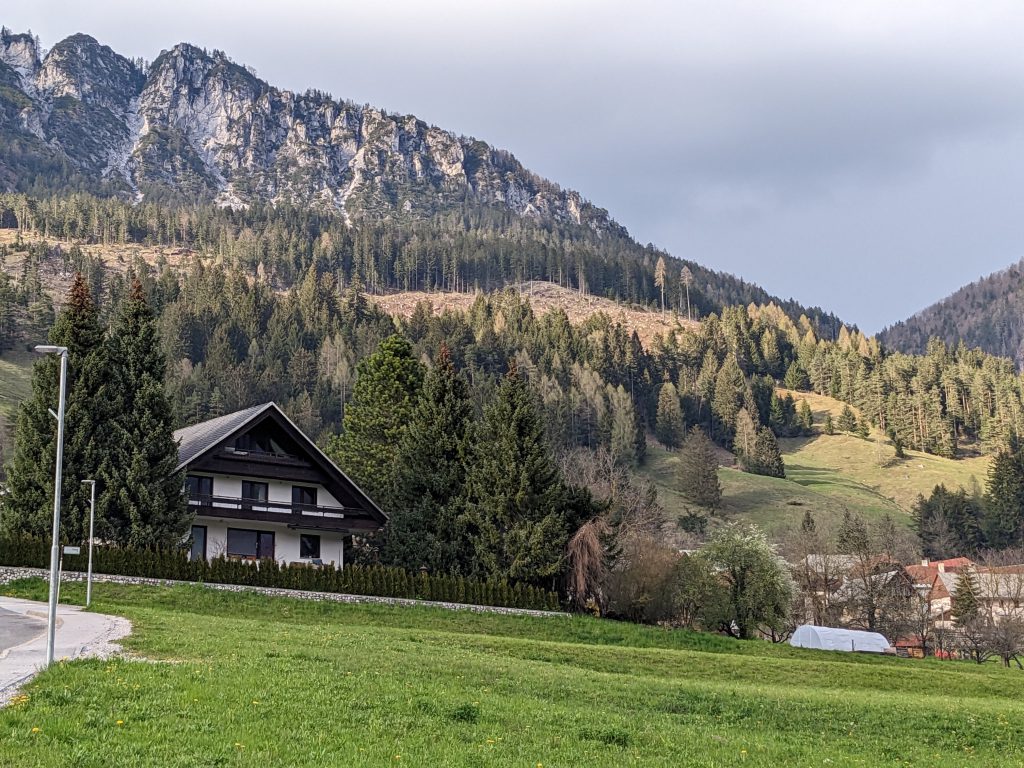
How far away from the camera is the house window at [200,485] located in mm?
54847

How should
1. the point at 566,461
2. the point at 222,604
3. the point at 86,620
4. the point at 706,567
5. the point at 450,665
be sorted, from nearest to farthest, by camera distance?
1. the point at 450,665
2. the point at 86,620
3. the point at 222,604
4. the point at 706,567
5. the point at 566,461

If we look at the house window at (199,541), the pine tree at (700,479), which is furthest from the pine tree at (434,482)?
the pine tree at (700,479)

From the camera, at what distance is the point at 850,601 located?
76.6 meters

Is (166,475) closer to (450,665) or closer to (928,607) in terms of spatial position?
(450,665)

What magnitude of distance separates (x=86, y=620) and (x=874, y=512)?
124538mm

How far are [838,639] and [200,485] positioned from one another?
40.0 metres

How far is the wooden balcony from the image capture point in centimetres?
5369

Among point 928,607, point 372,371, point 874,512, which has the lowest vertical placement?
point 928,607

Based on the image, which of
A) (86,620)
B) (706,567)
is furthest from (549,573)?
Result: (86,620)

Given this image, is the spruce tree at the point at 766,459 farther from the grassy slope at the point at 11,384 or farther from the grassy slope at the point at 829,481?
the grassy slope at the point at 11,384

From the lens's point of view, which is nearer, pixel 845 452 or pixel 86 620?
pixel 86 620

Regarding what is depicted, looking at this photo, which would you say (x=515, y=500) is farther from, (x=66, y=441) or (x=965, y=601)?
(x=965, y=601)

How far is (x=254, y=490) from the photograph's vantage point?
5741cm

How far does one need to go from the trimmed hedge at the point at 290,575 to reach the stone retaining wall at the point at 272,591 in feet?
2.24
